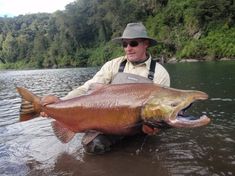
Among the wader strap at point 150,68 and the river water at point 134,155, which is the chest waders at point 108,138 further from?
the river water at point 134,155

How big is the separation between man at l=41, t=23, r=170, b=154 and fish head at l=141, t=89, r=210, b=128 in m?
1.09

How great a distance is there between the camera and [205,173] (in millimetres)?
5168

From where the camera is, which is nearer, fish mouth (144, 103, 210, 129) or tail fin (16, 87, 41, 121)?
fish mouth (144, 103, 210, 129)

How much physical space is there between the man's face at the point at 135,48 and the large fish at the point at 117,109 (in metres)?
1.18

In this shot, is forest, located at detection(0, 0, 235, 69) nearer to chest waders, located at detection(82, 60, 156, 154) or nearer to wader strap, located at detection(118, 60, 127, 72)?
wader strap, located at detection(118, 60, 127, 72)

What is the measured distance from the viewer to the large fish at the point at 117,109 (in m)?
4.38

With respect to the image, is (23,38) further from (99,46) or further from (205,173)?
(205,173)

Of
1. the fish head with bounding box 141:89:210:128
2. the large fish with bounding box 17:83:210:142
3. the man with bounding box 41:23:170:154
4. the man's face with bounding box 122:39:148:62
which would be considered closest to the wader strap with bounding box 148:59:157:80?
the man with bounding box 41:23:170:154

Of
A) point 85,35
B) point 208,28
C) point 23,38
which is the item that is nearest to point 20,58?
point 23,38

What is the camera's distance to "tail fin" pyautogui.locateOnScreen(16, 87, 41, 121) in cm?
A: 528

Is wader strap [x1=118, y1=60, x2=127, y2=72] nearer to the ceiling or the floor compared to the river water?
nearer to the ceiling

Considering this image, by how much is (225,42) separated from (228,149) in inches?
2214

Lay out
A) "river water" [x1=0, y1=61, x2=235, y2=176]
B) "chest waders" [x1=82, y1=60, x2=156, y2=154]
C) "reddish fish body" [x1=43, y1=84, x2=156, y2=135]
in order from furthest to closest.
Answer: "chest waders" [x1=82, y1=60, x2=156, y2=154], "river water" [x1=0, y1=61, x2=235, y2=176], "reddish fish body" [x1=43, y1=84, x2=156, y2=135]

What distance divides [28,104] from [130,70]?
78.2 inches
